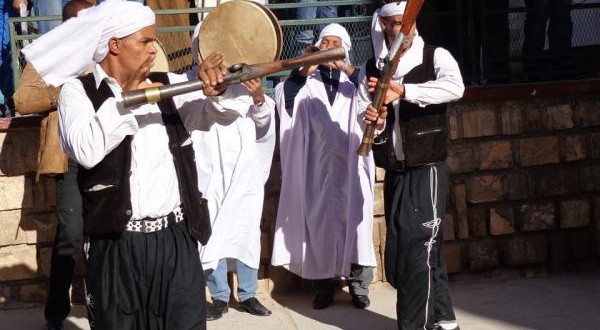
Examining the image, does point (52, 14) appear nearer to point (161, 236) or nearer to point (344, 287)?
point (344, 287)

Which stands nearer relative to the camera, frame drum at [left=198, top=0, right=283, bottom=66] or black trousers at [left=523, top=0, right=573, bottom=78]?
frame drum at [left=198, top=0, right=283, bottom=66]

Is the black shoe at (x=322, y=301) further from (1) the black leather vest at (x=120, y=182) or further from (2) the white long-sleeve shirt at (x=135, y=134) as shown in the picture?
(2) the white long-sleeve shirt at (x=135, y=134)

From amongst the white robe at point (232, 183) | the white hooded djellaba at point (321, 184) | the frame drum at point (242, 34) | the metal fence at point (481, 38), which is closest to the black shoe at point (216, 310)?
→ the white robe at point (232, 183)

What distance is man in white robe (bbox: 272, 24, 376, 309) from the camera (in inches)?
275

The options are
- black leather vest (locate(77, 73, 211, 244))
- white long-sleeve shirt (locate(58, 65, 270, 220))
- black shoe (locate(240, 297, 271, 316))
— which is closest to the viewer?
white long-sleeve shirt (locate(58, 65, 270, 220))

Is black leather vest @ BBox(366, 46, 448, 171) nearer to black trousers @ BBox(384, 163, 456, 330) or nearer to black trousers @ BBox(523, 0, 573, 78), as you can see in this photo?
black trousers @ BBox(384, 163, 456, 330)

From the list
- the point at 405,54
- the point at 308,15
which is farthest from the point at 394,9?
the point at 308,15

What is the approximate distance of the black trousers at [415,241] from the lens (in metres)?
5.80

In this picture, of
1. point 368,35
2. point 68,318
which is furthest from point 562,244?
point 68,318

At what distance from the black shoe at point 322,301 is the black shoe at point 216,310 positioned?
0.58 m

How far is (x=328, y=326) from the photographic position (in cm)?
659

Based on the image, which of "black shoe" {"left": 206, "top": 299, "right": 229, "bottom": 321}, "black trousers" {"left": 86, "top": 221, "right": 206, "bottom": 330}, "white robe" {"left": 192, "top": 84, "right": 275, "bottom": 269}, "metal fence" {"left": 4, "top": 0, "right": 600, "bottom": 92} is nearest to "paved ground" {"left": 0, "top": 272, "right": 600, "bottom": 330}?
"black shoe" {"left": 206, "top": 299, "right": 229, "bottom": 321}

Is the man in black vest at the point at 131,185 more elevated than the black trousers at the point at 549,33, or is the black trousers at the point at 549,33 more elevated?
the black trousers at the point at 549,33

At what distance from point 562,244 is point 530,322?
4.26 feet
